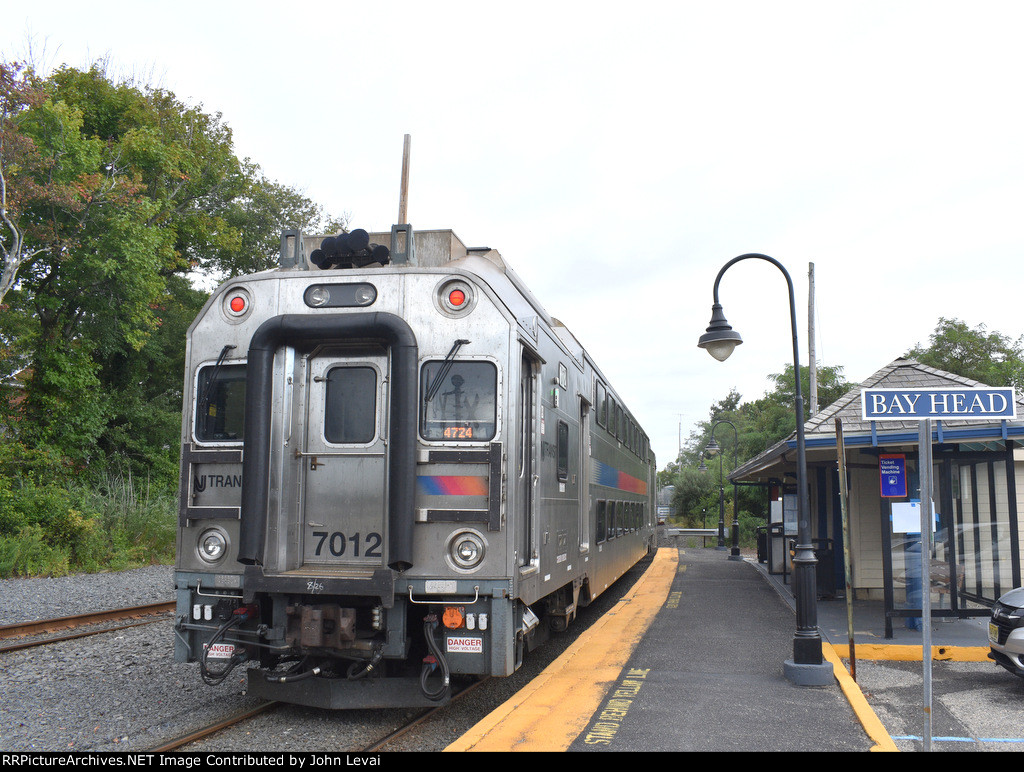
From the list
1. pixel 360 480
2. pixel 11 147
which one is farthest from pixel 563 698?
pixel 11 147

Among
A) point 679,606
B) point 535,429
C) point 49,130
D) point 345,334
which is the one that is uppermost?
point 49,130

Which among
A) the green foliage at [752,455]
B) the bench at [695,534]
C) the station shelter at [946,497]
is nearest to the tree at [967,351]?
the green foliage at [752,455]

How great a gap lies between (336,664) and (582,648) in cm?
354

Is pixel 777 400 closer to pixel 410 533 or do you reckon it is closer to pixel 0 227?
pixel 0 227

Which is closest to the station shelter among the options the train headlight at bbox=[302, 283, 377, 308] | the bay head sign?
the bay head sign

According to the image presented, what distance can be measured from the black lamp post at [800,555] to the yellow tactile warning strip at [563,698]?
169cm

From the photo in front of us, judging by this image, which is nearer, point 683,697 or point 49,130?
point 683,697

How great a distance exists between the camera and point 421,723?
20.5ft

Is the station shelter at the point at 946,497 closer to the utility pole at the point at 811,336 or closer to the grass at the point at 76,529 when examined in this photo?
the utility pole at the point at 811,336

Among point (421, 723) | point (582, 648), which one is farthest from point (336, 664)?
point (582, 648)

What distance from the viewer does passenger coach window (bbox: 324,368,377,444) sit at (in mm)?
6219

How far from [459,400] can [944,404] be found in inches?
132

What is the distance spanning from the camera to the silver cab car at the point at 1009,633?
23.9 feet

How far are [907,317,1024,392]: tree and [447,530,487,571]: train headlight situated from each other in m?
39.2
